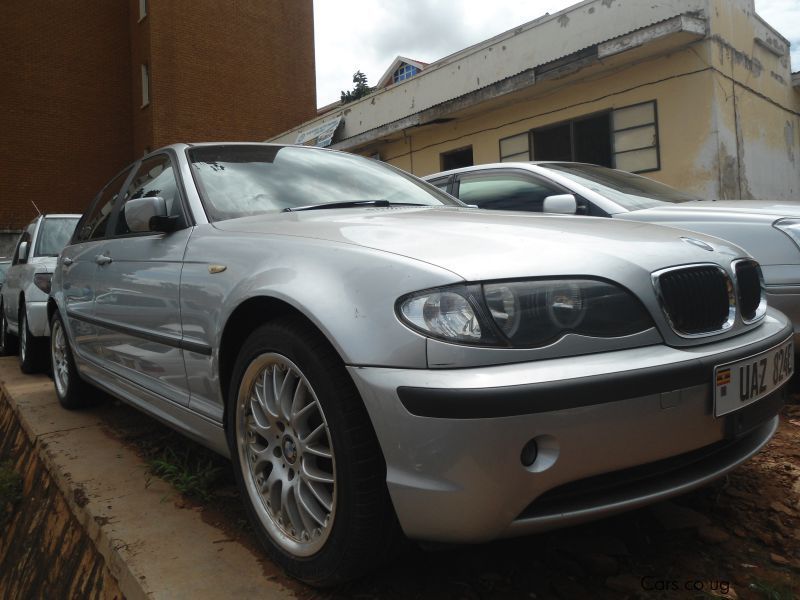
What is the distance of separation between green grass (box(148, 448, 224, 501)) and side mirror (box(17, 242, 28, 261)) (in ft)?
13.5

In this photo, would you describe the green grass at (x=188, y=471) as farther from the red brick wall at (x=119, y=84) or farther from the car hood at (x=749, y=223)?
the red brick wall at (x=119, y=84)

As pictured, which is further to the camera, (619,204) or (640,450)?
(619,204)

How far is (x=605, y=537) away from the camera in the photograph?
195cm

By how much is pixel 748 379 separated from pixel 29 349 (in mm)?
5511

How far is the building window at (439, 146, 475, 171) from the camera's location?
36.8 feet

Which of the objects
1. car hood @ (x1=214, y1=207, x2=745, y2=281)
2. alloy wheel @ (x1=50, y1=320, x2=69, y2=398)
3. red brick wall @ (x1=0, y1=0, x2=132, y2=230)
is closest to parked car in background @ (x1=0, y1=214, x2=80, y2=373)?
alloy wheel @ (x1=50, y1=320, x2=69, y2=398)

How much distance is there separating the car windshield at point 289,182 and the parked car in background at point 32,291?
297cm

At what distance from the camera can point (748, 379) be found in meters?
1.71

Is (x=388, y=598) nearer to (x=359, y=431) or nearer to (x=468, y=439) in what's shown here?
(x=359, y=431)

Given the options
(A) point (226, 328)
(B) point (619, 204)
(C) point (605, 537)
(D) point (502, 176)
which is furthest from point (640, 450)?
(D) point (502, 176)

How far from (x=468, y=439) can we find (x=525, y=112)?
9191mm

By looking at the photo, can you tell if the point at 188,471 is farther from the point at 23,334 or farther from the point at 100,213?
the point at 23,334

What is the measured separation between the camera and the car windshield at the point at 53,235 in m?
6.12

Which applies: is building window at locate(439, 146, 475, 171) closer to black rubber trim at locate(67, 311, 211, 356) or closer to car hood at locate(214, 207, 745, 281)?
black rubber trim at locate(67, 311, 211, 356)
